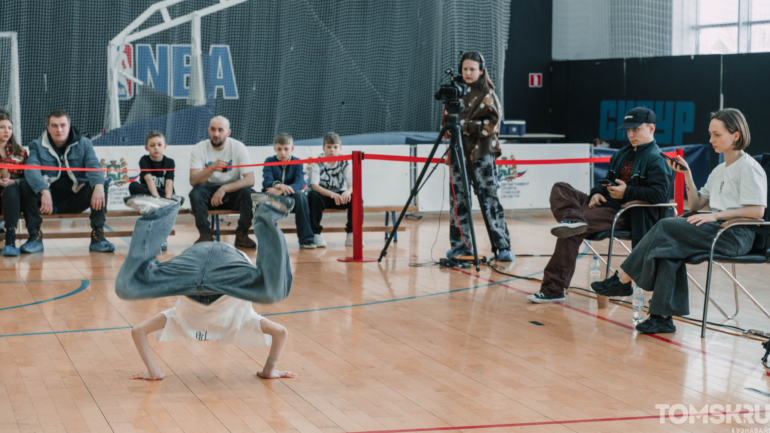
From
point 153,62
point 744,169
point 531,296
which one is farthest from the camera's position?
point 153,62

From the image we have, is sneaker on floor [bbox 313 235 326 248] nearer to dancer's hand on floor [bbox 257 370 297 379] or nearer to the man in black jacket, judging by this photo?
the man in black jacket

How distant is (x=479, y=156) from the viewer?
240 inches

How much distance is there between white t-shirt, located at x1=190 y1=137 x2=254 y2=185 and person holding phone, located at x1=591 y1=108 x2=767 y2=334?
405cm

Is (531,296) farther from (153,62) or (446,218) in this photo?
(153,62)

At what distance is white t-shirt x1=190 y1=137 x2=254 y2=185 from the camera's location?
7.02 metres

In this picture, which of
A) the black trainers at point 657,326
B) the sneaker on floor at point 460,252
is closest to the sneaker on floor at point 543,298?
the black trainers at point 657,326

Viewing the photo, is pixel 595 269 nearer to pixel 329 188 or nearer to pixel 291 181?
pixel 329 188

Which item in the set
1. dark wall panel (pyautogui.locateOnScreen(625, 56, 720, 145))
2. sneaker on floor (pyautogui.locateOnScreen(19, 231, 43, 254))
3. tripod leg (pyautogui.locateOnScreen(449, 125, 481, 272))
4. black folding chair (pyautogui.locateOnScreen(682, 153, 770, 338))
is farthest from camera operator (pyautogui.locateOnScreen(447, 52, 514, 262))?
dark wall panel (pyautogui.locateOnScreen(625, 56, 720, 145))

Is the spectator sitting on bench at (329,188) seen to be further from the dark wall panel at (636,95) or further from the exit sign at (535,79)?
the exit sign at (535,79)

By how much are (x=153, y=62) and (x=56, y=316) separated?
24.3 ft

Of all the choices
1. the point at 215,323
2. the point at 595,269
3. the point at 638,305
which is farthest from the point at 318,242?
the point at 215,323

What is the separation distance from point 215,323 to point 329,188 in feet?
14.3

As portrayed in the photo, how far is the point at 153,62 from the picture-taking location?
11.1 m

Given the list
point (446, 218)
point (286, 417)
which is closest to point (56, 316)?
point (286, 417)
